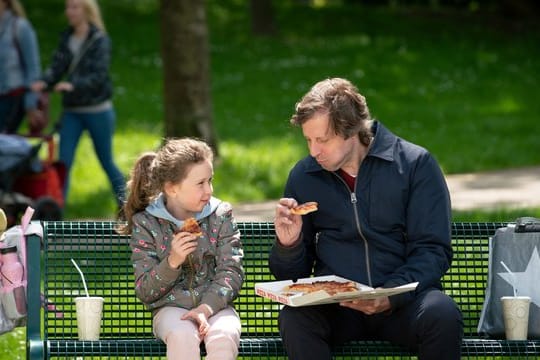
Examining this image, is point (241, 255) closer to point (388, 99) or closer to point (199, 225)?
point (199, 225)

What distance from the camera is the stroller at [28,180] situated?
29.5ft

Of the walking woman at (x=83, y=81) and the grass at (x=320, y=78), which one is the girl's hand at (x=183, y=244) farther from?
the walking woman at (x=83, y=81)

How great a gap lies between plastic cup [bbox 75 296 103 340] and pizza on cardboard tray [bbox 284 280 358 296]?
715mm

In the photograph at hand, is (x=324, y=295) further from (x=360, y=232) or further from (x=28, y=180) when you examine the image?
(x=28, y=180)

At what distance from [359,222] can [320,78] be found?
13.1m

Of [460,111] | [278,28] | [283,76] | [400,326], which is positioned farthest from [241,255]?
[278,28]

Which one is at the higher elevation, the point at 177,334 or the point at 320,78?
the point at 320,78

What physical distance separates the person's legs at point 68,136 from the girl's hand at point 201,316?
5.13 meters

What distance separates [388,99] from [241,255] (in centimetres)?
1152

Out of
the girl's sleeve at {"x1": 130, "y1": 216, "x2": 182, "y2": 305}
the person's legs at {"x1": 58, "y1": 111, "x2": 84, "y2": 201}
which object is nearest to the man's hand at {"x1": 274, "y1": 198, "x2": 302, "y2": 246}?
the girl's sleeve at {"x1": 130, "y1": 216, "x2": 182, "y2": 305}

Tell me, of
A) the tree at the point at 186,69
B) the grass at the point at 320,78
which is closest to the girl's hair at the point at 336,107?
the grass at the point at 320,78

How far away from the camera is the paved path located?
1019 cm

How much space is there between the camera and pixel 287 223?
4840mm

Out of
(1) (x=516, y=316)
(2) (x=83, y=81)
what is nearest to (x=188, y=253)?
(1) (x=516, y=316)
